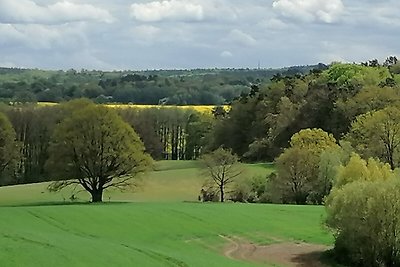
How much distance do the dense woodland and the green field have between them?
5.32 metres

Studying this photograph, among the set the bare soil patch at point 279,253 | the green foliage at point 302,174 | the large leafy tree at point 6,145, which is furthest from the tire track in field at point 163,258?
the large leafy tree at point 6,145

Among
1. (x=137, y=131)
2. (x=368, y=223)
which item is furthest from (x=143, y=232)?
(x=137, y=131)

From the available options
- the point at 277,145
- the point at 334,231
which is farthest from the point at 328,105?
the point at 334,231

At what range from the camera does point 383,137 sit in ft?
261

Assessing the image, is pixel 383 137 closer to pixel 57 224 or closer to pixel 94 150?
pixel 94 150

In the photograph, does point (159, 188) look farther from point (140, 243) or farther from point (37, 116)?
point (140, 243)

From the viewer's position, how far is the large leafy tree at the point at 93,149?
68.2 meters

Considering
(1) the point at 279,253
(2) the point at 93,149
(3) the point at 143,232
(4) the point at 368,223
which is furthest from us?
(2) the point at 93,149

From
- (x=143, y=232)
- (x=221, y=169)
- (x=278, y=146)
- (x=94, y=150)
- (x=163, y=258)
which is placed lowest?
(x=143, y=232)

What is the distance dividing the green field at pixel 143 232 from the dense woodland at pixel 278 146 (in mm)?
5318

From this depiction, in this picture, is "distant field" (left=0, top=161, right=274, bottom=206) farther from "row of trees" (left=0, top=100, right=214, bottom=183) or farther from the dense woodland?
"row of trees" (left=0, top=100, right=214, bottom=183)

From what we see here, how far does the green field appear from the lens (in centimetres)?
3175

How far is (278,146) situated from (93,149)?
47.4 meters

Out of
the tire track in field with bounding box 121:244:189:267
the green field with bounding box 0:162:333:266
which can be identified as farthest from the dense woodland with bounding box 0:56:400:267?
the tire track in field with bounding box 121:244:189:267
